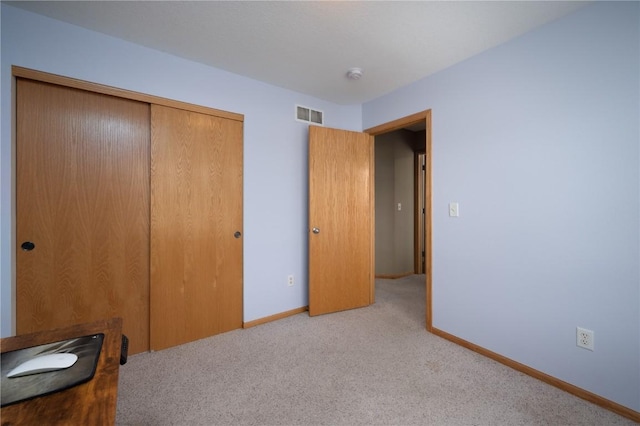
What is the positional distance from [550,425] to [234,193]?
103 inches

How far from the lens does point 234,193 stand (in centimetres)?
244

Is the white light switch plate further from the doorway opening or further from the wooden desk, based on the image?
the wooden desk

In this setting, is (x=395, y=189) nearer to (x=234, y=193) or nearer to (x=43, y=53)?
(x=234, y=193)

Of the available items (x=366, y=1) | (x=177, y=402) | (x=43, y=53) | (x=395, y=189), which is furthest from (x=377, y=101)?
(x=177, y=402)

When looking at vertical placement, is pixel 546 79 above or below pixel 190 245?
above

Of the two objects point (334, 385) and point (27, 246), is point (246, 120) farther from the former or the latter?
point (334, 385)

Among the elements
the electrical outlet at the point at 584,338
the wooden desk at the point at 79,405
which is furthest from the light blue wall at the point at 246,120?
the electrical outlet at the point at 584,338

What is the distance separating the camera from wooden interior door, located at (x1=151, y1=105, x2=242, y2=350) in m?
2.11

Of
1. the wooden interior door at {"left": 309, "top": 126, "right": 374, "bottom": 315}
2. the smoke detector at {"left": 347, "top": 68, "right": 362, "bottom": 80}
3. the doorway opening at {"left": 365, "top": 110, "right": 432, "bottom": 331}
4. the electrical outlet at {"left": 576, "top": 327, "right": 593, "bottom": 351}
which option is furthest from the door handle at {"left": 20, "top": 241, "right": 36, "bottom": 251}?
the doorway opening at {"left": 365, "top": 110, "right": 432, "bottom": 331}

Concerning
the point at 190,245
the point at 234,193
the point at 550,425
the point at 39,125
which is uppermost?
the point at 39,125

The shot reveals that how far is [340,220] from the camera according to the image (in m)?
2.89

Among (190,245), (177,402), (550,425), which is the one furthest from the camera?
(190,245)

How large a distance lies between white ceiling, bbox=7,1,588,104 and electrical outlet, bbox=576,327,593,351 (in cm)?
197

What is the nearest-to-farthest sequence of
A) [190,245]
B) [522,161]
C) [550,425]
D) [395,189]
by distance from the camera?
[550,425] → [522,161] → [190,245] → [395,189]
